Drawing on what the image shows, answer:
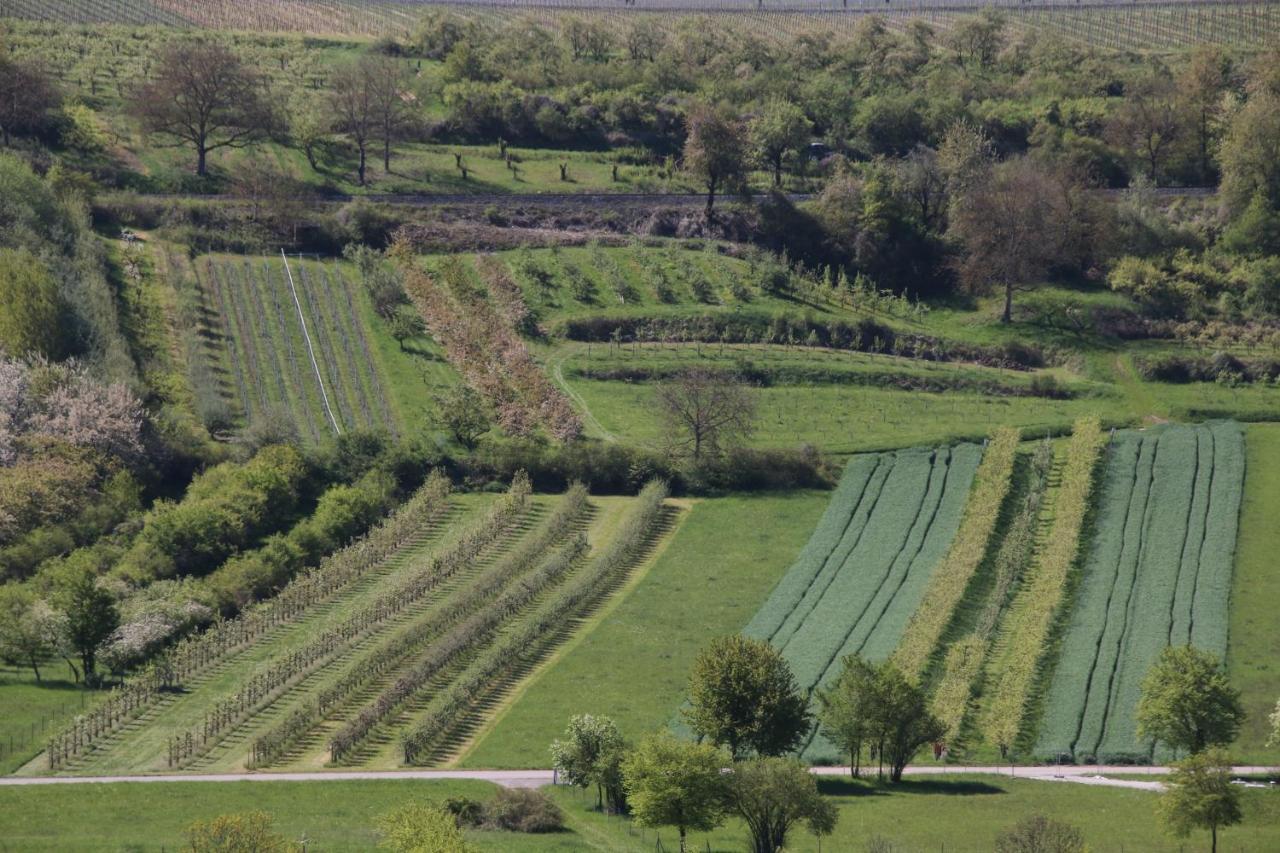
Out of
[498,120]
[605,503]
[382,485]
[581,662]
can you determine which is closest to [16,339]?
[382,485]

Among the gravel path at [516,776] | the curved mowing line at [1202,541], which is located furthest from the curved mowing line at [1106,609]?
the curved mowing line at [1202,541]

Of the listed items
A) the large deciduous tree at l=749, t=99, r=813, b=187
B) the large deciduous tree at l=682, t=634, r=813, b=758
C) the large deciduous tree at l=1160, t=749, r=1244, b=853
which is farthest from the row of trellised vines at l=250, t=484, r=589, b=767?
the large deciduous tree at l=749, t=99, r=813, b=187

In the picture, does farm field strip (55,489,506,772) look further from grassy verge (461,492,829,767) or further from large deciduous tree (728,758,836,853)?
large deciduous tree (728,758,836,853)

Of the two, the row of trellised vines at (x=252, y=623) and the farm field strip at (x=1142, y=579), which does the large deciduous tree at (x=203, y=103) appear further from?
the farm field strip at (x=1142, y=579)

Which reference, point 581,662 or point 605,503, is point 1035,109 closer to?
point 605,503

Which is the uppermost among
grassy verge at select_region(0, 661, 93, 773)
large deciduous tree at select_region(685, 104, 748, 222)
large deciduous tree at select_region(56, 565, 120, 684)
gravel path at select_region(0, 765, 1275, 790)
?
large deciduous tree at select_region(685, 104, 748, 222)

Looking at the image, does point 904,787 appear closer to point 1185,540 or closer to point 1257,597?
point 1257,597

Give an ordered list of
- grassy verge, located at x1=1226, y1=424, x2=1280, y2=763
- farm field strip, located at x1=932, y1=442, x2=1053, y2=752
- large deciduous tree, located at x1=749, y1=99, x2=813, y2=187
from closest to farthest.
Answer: grassy verge, located at x1=1226, y1=424, x2=1280, y2=763 < farm field strip, located at x1=932, y1=442, x2=1053, y2=752 < large deciduous tree, located at x1=749, y1=99, x2=813, y2=187
